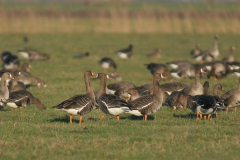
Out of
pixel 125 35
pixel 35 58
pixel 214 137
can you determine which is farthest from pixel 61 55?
pixel 214 137

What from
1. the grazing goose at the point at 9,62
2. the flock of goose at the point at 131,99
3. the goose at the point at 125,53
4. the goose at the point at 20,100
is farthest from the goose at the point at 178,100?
the goose at the point at 125,53

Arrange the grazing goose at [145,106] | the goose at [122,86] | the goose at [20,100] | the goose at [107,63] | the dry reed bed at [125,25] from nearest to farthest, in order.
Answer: the grazing goose at [145,106]
the goose at [20,100]
the goose at [122,86]
the goose at [107,63]
the dry reed bed at [125,25]

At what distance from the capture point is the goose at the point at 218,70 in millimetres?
19219

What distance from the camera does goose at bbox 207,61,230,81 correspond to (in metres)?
19.2

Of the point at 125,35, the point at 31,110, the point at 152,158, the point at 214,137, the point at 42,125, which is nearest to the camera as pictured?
the point at 152,158

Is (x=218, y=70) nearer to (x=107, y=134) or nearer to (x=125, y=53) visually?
(x=125, y=53)

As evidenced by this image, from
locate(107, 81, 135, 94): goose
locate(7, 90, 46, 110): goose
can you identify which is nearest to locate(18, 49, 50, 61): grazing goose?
locate(107, 81, 135, 94): goose

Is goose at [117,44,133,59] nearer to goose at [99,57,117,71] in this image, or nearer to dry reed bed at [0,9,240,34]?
goose at [99,57,117,71]

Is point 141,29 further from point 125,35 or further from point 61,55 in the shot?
point 61,55

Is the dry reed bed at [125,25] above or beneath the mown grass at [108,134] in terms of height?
above

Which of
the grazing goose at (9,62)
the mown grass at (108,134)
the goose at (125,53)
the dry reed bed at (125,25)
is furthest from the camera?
the dry reed bed at (125,25)

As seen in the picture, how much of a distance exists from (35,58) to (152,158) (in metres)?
19.6

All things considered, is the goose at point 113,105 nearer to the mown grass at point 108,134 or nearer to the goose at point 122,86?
the mown grass at point 108,134

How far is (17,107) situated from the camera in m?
12.0
